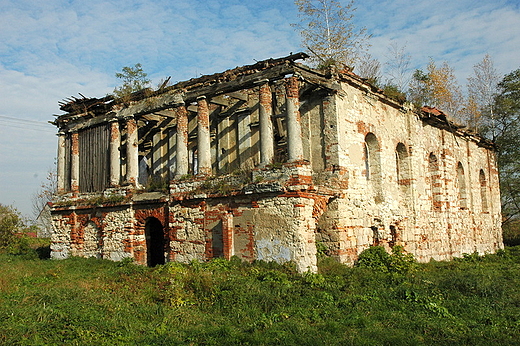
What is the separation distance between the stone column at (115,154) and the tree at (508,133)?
22.9 meters

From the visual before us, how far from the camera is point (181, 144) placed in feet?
51.3

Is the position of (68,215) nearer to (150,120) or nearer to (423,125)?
(150,120)

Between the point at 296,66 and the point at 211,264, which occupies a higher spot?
the point at 296,66

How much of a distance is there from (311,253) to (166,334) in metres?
5.54

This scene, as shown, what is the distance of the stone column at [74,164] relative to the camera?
736 inches

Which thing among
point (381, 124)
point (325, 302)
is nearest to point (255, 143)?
point (381, 124)

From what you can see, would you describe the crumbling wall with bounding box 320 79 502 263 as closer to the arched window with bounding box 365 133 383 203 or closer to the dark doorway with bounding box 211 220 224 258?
the arched window with bounding box 365 133 383 203

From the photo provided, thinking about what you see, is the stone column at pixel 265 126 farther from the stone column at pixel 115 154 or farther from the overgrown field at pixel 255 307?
the stone column at pixel 115 154

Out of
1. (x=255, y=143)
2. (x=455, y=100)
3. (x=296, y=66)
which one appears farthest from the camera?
(x=455, y=100)

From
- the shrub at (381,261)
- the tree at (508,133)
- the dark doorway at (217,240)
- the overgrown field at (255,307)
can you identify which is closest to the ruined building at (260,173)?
the dark doorway at (217,240)

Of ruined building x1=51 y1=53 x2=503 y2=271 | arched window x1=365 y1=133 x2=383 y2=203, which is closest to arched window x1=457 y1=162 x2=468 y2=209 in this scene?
ruined building x1=51 y1=53 x2=503 y2=271

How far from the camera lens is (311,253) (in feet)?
40.3

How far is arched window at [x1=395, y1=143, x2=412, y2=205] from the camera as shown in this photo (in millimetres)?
17406

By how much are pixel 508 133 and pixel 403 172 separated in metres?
15.5
